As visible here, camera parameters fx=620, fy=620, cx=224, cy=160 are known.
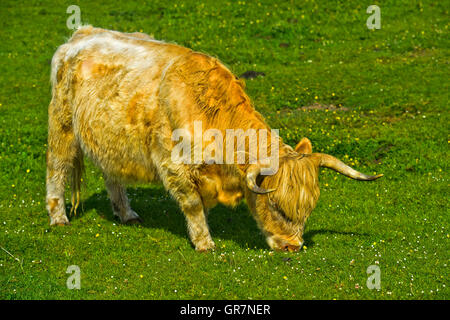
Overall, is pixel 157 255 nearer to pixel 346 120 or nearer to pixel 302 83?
pixel 346 120

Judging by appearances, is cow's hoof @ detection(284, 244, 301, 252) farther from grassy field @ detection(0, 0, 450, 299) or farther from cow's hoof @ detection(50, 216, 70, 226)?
cow's hoof @ detection(50, 216, 70, 226)

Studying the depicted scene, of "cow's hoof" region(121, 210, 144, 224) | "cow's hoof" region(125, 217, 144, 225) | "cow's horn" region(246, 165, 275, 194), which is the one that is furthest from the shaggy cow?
"cow's hoof" region(125, 217, 144, 225)

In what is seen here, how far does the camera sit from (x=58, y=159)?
11.6m

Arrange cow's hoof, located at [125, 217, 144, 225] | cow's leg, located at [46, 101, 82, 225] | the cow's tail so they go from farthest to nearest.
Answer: the cow's tail → cow's hoof, located at [125, 217, 144, 225] → cow's leg, located at [46, 101, 82, 225]

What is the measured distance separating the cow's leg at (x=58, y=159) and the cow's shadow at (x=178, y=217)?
93 cm

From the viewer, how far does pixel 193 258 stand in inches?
368

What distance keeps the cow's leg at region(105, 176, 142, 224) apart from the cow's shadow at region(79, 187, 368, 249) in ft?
0.64

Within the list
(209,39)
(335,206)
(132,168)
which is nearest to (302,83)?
(209,39)

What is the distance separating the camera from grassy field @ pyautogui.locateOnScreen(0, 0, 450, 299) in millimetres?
8539

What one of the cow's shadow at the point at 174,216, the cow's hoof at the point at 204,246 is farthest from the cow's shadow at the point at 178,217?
the cow's hoof at the point at 204,246

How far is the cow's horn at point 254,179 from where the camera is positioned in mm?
8047

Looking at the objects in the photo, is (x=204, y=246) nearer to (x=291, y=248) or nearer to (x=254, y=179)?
(x=291, y=248)

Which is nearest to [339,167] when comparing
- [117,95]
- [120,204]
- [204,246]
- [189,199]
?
[189,199]
